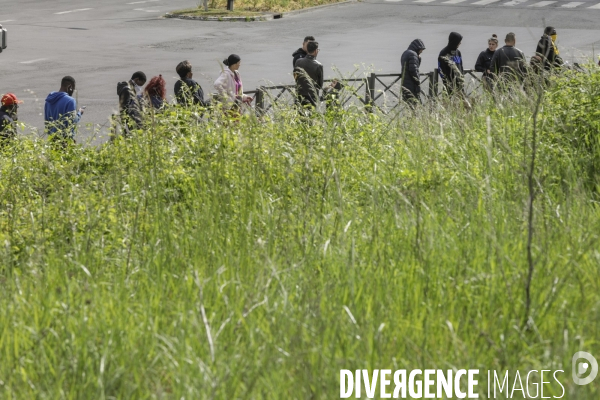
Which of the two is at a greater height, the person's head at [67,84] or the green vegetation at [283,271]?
the person's head at [67,84]

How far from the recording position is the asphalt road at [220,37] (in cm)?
1911

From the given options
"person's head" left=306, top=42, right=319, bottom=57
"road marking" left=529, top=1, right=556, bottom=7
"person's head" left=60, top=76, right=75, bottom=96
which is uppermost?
"person's head" left=306, top=42, right=319, bottom=57

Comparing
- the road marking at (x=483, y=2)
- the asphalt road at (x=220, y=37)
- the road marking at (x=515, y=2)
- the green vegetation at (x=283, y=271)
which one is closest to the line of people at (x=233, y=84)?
the green vegetation at (x=283, y=271)

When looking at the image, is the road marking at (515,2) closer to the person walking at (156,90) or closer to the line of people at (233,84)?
the line of people at (233,84)

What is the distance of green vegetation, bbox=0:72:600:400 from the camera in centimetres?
339

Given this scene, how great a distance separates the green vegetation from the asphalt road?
847cm

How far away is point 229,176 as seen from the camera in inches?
231

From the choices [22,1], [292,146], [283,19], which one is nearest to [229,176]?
[292,146]

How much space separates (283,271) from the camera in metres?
4.04

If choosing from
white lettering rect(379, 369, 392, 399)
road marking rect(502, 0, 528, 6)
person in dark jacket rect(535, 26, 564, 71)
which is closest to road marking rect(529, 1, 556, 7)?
road marking rect(502, 0, 528, 6)

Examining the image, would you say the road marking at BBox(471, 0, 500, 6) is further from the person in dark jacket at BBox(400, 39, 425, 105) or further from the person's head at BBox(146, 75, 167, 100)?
the person's head at BBox(146, 75, 167, 100)

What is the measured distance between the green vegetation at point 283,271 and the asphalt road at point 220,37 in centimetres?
847

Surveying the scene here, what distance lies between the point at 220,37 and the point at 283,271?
22020mm

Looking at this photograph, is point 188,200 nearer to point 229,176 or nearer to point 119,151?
point 229,176
